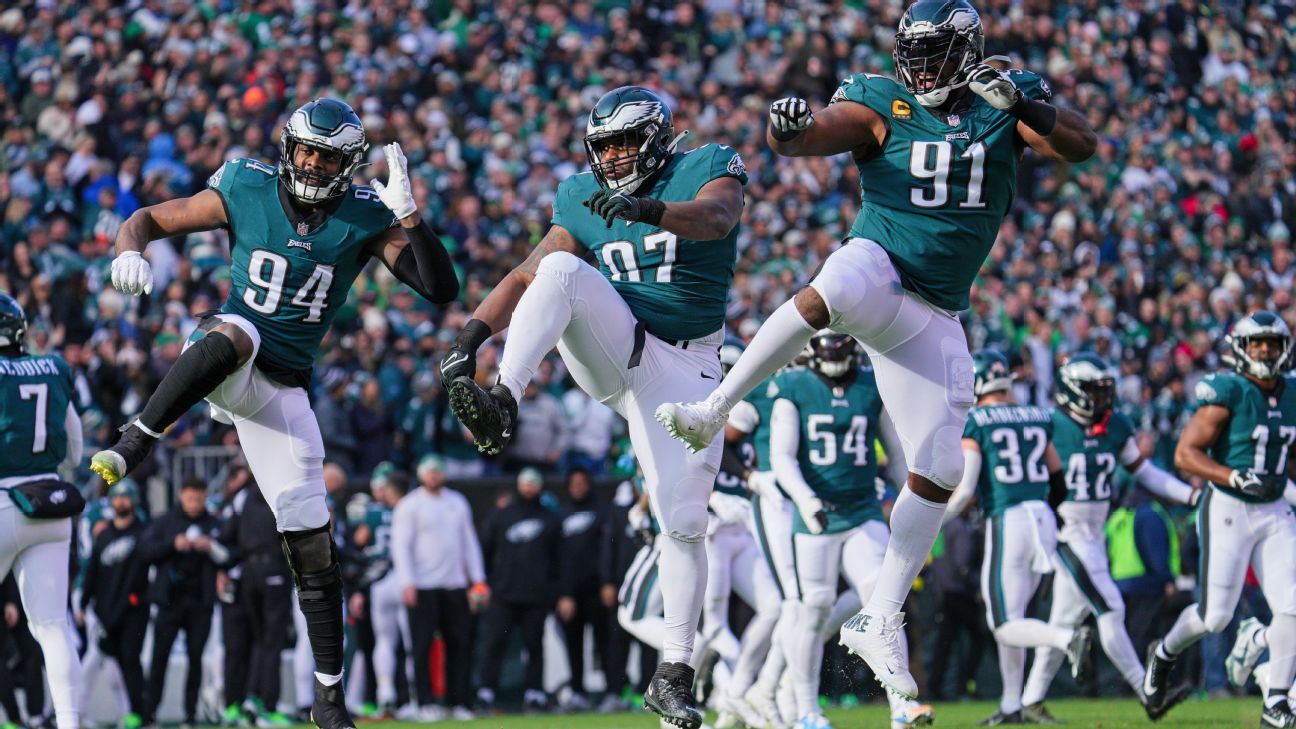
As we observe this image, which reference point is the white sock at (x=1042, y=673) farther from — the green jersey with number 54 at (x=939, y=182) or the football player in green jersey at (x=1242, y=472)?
the green jersey with number 54 at (x=939, y=182)

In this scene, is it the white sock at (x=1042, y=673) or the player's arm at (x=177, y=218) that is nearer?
the player's arm at (x=177, y=218)

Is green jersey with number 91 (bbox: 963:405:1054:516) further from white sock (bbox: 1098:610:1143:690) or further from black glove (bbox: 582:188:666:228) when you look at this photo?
black glove (bbox: 582:188:666:228)

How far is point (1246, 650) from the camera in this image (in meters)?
10.4

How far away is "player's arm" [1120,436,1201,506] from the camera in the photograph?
1088 cm

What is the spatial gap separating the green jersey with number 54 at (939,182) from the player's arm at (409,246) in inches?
67.2

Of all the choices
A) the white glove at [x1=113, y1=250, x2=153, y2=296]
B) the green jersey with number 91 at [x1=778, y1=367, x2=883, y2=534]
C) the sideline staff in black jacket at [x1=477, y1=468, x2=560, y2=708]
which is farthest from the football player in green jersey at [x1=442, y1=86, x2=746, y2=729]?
the sideline staff in black jacket at [x1=477, y1=468, x2=560, y2=708]

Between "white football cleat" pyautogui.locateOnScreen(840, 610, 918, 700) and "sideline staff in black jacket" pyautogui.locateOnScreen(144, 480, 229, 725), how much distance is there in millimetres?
6521

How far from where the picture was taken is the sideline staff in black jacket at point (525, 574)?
13.5 meters

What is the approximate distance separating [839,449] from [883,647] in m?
3.16

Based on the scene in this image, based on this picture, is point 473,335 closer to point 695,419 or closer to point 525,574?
point 695,419

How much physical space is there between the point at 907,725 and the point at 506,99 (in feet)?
40.8

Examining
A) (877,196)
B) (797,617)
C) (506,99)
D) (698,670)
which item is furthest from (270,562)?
(506,99)

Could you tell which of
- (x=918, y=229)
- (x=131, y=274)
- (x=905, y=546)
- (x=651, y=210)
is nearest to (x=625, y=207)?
(x=651, y=210)

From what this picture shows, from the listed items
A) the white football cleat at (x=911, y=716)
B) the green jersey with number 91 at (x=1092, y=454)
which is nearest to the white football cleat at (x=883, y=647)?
the white football cleat at (x=911, y=716)
